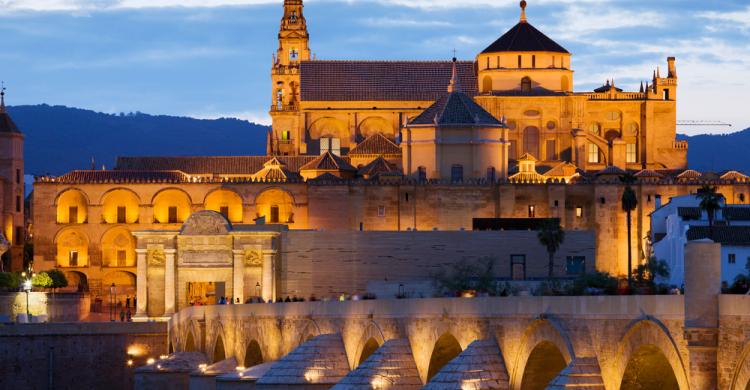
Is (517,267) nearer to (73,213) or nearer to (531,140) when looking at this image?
(531,140)

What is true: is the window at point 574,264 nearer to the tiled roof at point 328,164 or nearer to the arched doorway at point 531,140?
the tiled roof at point 328,164

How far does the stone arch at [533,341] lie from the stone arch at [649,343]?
2.44m

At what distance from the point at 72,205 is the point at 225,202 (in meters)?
8.84

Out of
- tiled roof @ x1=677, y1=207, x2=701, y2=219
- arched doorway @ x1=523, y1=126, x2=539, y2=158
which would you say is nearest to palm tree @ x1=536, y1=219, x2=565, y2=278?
tiled roof @ x1=677, y1=207, x2=701, y2=219

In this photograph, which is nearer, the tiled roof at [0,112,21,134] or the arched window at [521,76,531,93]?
the tiled roof at [0,112,21,134]

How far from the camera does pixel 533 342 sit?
32.1 m

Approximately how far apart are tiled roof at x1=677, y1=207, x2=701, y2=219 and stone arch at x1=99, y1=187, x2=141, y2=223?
115 ft

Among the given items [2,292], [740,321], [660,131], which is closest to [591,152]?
[660,131]

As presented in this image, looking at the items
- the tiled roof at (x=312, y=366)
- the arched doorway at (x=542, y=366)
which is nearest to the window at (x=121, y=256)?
the tiled roof at (x=312, y=366)

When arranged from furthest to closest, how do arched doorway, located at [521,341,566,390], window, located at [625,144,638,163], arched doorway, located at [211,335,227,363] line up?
window, located at [625,144,638,163] < arched doorway, located at [211,335,227,363] < arched doorway, located at [521,341,566,390]

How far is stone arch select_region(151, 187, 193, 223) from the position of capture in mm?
96500

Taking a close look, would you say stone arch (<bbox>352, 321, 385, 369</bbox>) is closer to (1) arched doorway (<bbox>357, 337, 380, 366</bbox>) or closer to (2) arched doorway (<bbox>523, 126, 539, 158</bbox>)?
(1) arched doorway (<bbox>357, 337, 380, 366</bbox>)

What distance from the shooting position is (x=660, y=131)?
342 feet

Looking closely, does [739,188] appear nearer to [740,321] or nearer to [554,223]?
[554,223]
